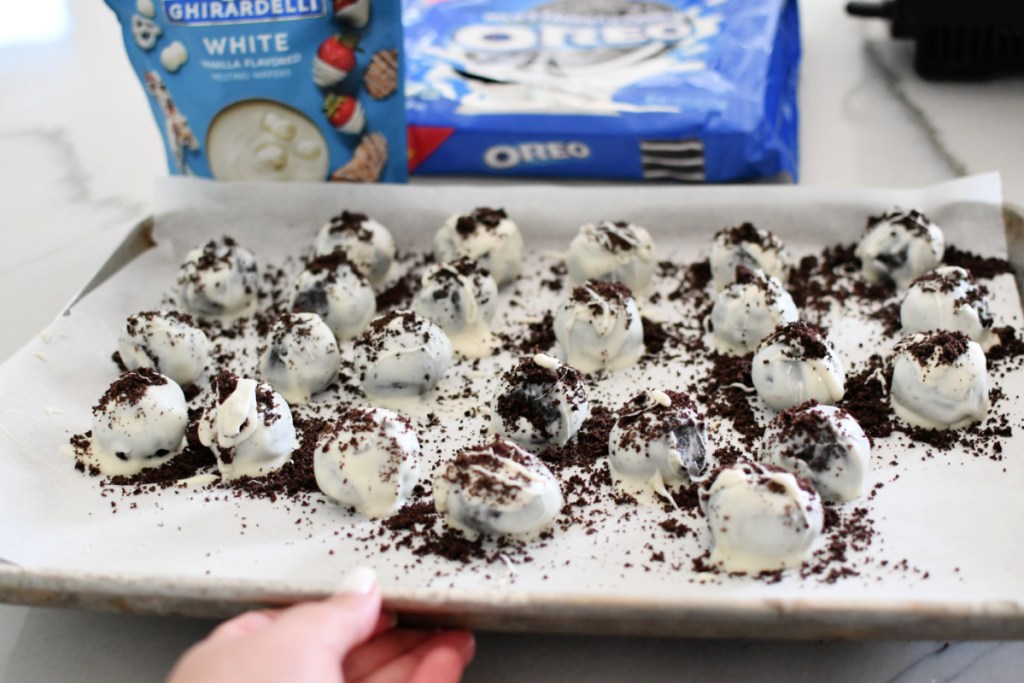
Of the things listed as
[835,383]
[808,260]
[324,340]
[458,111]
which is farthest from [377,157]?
[835,383]

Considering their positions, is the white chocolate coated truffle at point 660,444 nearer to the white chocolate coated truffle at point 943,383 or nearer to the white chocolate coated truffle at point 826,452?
the white chocolate coated truffle at point 826,452

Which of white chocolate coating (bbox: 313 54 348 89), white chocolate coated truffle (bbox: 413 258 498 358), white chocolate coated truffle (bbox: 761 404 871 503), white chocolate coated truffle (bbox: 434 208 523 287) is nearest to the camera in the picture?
white chocolate coated truffle (bbox: 761 404 871 503)

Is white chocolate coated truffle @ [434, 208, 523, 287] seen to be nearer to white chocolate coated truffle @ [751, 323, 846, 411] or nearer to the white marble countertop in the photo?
white chocolate coated truffle @ [751, 323, 846, 411]

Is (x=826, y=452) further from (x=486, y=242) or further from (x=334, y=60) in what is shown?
(x=334, y=60)

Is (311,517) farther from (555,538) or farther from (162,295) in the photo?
(162,295)

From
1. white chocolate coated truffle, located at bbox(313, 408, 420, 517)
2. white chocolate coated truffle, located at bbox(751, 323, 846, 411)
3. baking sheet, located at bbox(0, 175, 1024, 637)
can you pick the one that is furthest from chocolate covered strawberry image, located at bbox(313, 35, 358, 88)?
white chocolate coated truffle, located at bbox(751, 323, 846, 411)

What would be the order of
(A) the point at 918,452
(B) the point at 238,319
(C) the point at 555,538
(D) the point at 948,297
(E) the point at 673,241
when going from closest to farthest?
1. (C) the point at 555,538
2. (A) the point at 918,452
3. (D) the point at 948,297
4. (B) the point at 238,319
5. (E) the point at 673,241
